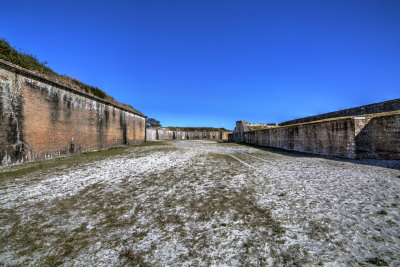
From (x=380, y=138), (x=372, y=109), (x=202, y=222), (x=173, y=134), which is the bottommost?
(x=202, y=222)

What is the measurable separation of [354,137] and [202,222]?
31.1ft

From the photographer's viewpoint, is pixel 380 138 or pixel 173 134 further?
pixel 173 134

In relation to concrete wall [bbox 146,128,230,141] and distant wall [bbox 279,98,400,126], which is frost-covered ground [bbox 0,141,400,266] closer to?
distant wall [bbox 279,98,400,126]

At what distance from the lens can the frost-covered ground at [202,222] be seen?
2000 mm

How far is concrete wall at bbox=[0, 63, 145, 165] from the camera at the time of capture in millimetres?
6535

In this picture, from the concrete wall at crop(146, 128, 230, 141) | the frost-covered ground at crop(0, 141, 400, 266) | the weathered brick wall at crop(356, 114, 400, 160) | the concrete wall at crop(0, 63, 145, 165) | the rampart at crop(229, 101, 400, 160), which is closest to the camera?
the frost-covered ground at crop(0, 141, 400, 266)

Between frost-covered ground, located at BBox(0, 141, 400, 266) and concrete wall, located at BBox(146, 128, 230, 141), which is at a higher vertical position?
concrete wall, located at BBox(146, 128, 230, 141)

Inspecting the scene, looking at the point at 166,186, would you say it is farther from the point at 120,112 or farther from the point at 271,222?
the point at 120,112

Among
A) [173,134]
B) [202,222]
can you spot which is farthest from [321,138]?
[173,134]

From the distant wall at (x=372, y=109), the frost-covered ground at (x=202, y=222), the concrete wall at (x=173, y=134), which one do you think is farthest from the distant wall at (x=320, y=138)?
the concrete wall at (x=173, y=134)

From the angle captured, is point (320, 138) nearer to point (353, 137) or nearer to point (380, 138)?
point (353, 137)

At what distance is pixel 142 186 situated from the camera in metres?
4.49

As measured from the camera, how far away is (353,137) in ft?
26.2

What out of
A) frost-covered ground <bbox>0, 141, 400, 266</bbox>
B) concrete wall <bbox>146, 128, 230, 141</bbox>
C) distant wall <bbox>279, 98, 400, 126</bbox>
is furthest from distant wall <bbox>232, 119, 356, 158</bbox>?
concrete wall <bbox>146, 128, 230, 141</bbox>
